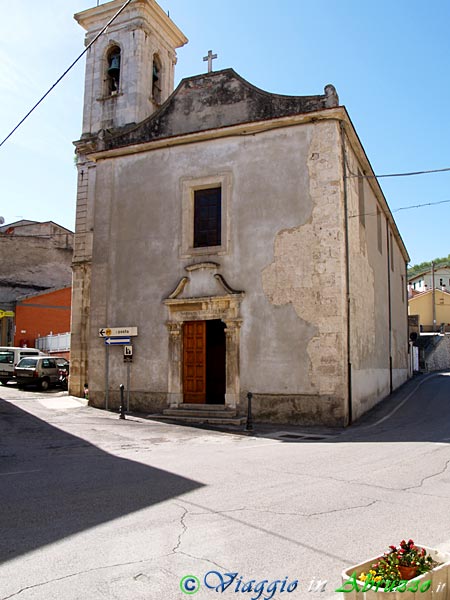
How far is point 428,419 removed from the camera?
48.0ft

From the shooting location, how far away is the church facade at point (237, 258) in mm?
14422

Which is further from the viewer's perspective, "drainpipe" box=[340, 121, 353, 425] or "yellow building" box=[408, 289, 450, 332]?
"yellow building" box=[408, 289, 450, 332]

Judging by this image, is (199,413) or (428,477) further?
(199,413)

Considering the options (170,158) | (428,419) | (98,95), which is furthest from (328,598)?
(98,95)

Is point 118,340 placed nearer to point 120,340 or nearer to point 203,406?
point 120,340

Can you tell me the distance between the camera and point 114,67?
23.1m

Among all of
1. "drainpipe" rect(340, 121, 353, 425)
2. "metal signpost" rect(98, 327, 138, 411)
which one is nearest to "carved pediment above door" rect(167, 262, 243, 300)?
"metal signpost" rect(98, 327, 138, 411)

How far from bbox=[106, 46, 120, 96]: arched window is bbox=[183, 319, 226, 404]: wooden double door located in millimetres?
12574

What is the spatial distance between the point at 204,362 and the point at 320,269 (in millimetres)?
4469

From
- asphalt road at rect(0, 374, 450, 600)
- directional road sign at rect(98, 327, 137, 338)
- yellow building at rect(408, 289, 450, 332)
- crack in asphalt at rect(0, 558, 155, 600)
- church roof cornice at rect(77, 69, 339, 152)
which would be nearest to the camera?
crack in asphalt at rect(0, 558, 155, 600)

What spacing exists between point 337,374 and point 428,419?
3.06m

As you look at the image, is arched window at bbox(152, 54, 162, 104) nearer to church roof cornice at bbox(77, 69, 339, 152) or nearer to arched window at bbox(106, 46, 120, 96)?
arched window at bbox(106, 46, 120, 96)

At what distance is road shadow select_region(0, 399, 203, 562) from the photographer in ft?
16.1

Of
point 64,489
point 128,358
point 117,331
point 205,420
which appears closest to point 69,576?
point 64,489
